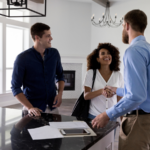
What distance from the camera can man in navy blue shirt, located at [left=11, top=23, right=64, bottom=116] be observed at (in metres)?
2.17

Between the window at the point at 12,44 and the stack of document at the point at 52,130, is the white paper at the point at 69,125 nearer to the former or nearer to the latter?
the stack of document at the point at 52,130

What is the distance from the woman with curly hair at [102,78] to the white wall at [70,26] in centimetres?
466

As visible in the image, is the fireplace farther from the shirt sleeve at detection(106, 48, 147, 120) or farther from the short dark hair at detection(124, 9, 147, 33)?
the shirt sleeve at detection(106, 48, 147, 120)

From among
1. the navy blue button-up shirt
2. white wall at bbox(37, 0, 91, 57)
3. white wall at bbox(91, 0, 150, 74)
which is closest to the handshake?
the navy blue button-up shirt

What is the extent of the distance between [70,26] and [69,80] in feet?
6.08

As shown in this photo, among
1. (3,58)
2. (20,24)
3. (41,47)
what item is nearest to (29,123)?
(41,47)

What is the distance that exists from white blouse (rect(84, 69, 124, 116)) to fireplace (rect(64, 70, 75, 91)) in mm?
4932

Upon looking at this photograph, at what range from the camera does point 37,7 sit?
125 cm

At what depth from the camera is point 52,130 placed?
4.44 feet

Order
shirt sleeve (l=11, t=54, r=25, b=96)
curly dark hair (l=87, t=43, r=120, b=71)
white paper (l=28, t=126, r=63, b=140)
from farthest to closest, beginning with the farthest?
curly dark hair (l=87, t=43, r=120, b=71)
shirt sleeve (l=11, t=54, r=25, b=96)
white paper (l=28, t=126, r=63, b=140)

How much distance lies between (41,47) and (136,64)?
1.35m

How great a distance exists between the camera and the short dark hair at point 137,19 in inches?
55.0

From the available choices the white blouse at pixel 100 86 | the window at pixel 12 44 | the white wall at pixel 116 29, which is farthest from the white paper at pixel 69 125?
the window at pixel 12 44

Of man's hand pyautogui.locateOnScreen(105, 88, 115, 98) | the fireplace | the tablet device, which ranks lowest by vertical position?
the fireplace
